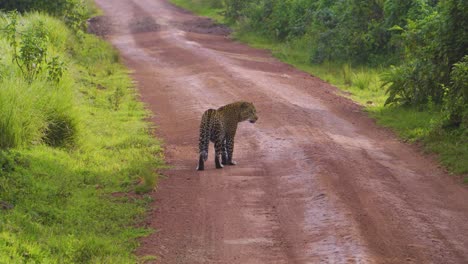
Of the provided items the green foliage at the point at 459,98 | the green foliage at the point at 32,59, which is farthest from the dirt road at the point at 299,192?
the green foliage at the point at 32,59

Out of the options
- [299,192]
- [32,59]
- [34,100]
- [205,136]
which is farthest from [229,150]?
[32,59]

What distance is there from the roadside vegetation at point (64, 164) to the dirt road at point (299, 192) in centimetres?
42

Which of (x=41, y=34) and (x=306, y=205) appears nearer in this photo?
(x=306, y=205)

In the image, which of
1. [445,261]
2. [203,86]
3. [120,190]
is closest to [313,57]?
[203,86]

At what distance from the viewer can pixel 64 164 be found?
35.6 ft

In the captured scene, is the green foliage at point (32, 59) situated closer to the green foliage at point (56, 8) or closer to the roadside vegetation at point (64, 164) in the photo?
the roadside vegetation at point (64, 164)

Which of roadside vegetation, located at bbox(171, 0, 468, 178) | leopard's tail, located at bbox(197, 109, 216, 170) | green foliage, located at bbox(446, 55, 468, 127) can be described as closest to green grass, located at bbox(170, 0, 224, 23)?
roadside vegetation, located at bbox(171, 0, 468, 178)

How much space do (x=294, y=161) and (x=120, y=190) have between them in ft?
8.97

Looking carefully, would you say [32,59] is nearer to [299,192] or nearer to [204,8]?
[299,192]

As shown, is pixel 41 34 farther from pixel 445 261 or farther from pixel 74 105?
pixel 445 261

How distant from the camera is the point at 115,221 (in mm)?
8656

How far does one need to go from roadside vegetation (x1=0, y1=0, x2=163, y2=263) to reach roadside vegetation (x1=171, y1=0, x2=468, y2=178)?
492 centimetres

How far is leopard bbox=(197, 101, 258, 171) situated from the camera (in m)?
11.0

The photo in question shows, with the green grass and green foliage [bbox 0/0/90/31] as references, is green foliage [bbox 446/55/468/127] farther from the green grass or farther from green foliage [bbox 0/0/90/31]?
the green grass
